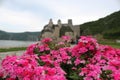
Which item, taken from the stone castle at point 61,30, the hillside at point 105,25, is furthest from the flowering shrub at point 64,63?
the hillside at point 105,25

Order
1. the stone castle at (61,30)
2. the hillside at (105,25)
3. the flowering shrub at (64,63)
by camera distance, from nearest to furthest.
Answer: the flowering shrub at (64,63)
the stone castle at (61,30)
the hillside at (105,25)

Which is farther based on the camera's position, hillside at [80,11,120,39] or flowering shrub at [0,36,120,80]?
hillside at [80,11,120,39]

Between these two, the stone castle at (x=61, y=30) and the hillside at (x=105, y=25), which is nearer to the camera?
the stone castle at (x=61, y=30)

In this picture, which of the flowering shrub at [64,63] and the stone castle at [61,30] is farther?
the stone castle at [61,30]

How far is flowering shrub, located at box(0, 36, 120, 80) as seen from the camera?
5.47 meters

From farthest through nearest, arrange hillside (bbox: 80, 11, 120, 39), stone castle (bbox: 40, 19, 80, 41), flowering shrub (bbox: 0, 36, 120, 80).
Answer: hillside (bbox: 80, 11, 120, 39)
stone castle (bbox: 40, 19, 80, 41)
flowering shrub (bbox: 0, 36, 120, 80)

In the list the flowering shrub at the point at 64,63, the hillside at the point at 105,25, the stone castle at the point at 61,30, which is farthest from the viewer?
the hillside at the point at 105,25

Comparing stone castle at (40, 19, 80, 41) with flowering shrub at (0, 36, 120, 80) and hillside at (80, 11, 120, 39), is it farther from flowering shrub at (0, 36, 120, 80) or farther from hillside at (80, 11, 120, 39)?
flowering shrub at (0, 36, 120, 80)

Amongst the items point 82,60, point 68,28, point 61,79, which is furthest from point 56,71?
point 68,28

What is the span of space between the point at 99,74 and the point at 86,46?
1884 mm

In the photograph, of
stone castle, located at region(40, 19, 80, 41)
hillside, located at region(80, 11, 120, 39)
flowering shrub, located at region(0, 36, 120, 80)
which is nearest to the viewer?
flowering shrub, located at region(0, 36, 120, 80)

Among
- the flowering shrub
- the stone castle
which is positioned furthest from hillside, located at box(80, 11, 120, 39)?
the flowering shrub

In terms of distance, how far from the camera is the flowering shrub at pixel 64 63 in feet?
18.0

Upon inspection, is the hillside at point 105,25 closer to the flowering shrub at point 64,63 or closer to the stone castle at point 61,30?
the stone castle at point 61,30
